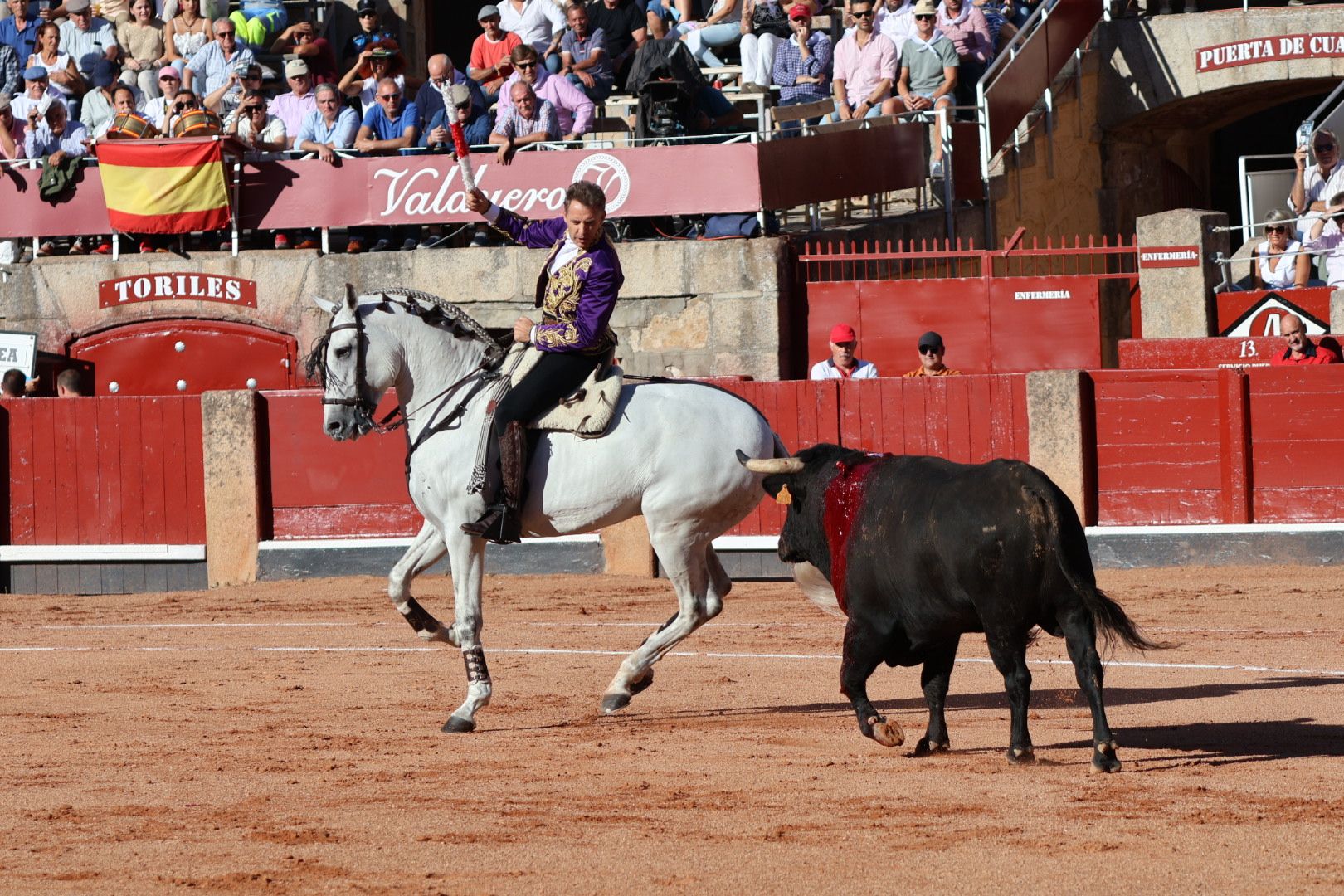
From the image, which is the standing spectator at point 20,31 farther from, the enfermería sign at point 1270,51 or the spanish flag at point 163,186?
the enfermería sign at point 1270,51

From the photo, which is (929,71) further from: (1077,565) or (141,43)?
(1077,565)

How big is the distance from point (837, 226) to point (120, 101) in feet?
23.0

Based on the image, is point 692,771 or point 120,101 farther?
point 120,101

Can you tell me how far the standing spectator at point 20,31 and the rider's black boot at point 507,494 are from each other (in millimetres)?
14183

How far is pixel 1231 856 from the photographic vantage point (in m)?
5.14

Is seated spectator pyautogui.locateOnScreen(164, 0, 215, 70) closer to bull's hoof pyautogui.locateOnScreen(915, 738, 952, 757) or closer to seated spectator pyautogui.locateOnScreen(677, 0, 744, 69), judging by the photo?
seated spectator pyautogui.locateOnScreen(677, 0, 744, 69)

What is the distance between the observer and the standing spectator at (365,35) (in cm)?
2036

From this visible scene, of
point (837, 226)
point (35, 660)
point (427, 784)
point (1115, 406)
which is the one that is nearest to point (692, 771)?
point (427, 784)

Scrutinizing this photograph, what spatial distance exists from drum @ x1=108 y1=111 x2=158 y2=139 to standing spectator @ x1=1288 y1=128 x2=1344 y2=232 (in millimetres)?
10769

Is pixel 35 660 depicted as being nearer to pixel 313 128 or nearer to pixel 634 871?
pixel 634 871

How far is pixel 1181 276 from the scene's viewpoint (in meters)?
17.0

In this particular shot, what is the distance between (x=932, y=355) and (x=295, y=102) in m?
7.51

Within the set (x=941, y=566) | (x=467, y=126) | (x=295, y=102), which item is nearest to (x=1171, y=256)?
(x=467, y=126)

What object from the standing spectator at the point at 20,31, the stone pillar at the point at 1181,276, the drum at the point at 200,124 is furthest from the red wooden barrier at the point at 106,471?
the stone pillar at the point at 1181,276
